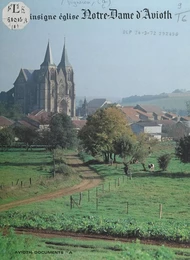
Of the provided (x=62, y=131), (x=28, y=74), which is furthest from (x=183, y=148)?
(x=28, y=74)

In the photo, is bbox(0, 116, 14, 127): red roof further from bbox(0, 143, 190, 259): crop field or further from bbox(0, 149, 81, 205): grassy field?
bbox(0, 143, 190, 259): crop field

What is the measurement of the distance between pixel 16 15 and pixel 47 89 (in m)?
0.73

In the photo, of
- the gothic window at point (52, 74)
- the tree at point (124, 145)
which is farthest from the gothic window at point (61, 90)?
the tree at point (124, 145)

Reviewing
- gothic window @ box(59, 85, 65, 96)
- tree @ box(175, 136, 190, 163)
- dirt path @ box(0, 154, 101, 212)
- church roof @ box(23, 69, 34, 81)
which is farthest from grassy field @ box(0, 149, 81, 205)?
tree @ box(175, 136, 190, 163)

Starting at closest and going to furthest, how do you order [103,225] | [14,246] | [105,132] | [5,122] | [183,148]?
1. [14,246]
2. [103,225]
3. [183,148]
4. [105,132]
5. [5,122]

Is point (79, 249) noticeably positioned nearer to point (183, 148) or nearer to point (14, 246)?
point (14, 246)

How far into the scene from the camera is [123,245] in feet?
13.0

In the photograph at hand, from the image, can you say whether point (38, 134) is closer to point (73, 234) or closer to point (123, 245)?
point (73, 234)

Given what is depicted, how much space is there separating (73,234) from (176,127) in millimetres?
1362

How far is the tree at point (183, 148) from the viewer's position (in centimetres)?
430

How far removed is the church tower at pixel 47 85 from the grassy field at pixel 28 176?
0.43 m

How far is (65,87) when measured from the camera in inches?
176

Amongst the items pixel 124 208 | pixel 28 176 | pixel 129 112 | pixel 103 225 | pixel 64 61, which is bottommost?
pixel 103 225

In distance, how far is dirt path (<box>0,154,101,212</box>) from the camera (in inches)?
172
